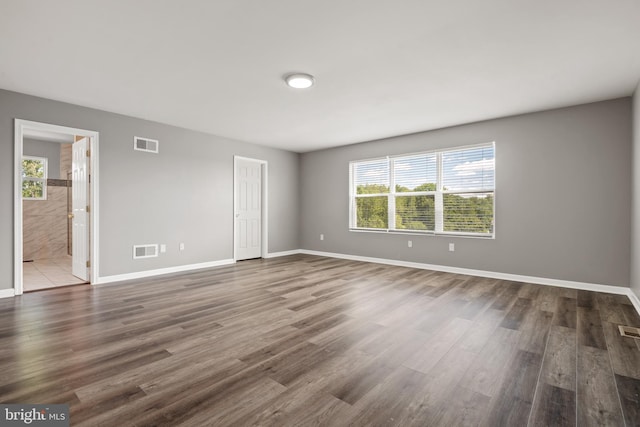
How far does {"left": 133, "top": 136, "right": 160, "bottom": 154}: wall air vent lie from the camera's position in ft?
16.0

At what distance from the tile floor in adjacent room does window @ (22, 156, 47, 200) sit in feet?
5.33

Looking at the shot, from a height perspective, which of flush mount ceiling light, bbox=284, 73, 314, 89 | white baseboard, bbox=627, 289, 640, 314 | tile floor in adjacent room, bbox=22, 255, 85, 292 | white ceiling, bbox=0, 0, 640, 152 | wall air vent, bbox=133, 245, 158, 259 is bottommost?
tile floor in adjacent room, bbox=22, 255, 85, 292

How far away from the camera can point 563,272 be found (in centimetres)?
431

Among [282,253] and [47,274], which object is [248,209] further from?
[47,274]

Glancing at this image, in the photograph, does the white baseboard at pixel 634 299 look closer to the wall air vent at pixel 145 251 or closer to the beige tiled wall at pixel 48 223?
the wall air vent at pixel 145 251

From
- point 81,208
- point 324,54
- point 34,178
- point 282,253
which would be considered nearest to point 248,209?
point 282,253

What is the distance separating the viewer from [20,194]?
3.87 meters

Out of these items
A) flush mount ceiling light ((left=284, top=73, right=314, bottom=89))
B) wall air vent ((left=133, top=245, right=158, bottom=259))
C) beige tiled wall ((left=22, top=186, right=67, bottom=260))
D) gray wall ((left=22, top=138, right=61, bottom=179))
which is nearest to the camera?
flush mount ceiling light ((left=284, top=73, right=314, bottom=89))

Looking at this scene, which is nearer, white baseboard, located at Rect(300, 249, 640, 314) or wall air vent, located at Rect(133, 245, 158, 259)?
white baseboard, located at Rect(300, 249, 640, 314)

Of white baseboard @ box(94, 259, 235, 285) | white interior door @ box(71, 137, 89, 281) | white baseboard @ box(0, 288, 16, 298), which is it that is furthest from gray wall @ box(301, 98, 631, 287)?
white baseboard @ box(0, 288, 16, 298)

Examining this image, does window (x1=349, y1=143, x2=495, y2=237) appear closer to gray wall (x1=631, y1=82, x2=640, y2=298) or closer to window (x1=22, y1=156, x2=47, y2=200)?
gray wall (x1=631, y1=82, x2=640, y2=298)

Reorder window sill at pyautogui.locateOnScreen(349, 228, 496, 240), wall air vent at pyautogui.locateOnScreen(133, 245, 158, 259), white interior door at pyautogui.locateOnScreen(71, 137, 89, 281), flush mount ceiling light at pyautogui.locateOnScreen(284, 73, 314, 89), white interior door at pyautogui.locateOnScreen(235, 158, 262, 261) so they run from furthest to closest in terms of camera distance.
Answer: white interior door at pyautogui.locateOnScreen(235, 158, 262, 261), window sill at pyautogui.locateOnScreen(349, 228, 496, 240), wall air vent at pyautogui.locateOnScreen(133, 245, 158, 259), white interior door at pyautogui.locateOnScreen(71, 137, 89, 281), flush mount ceiling light at pyautogui.locateOnScreen(284, 73, 314, 89)

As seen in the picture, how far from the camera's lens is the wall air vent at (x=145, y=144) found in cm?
489

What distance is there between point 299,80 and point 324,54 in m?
0.56
